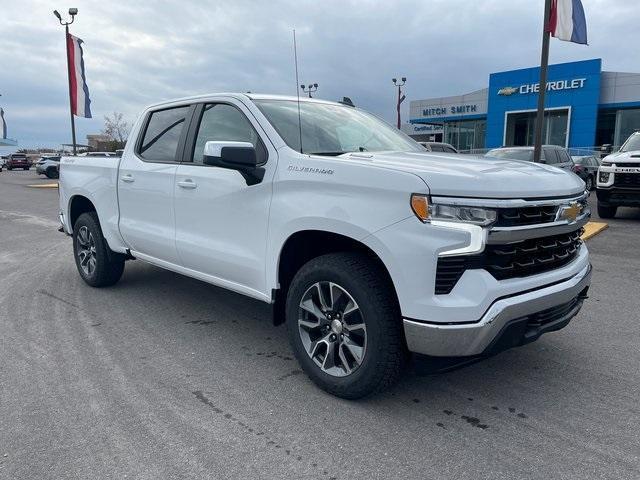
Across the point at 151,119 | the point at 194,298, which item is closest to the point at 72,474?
the point at 194,298

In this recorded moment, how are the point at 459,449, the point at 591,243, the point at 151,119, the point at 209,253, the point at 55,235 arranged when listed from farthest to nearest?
the point at 55,235
the point at 591,243
the point at 151,119
the point at 209,253
the point at 459,449

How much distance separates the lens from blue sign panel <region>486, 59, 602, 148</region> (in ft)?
111

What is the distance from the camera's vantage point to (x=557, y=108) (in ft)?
116

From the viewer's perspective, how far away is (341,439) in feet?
9.43

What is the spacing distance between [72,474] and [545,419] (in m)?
2.54

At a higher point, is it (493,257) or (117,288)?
(493,257)

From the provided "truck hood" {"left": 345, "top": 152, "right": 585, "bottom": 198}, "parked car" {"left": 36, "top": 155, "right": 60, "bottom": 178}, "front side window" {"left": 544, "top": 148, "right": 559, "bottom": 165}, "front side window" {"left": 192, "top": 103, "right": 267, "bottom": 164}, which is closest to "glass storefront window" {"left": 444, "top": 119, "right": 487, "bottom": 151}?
"front side window" {"left": 544, "top": 148, "right": 559, "bottom": 165}

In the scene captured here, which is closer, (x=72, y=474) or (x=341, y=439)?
(x=72, y=474)

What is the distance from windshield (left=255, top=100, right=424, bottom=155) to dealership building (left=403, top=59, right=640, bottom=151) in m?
33.9

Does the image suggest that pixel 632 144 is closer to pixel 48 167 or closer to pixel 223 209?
pixel 223 209

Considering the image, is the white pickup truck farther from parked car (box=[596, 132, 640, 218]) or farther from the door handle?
parked car (box=[596, 132, 640, 218])

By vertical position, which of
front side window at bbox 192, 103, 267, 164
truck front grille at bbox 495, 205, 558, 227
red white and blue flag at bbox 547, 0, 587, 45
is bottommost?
truck front grille at bbox 495, 205, 558, 227

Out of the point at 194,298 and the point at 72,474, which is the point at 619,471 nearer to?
the point at 72,474

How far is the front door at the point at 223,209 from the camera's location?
367 centimetres
